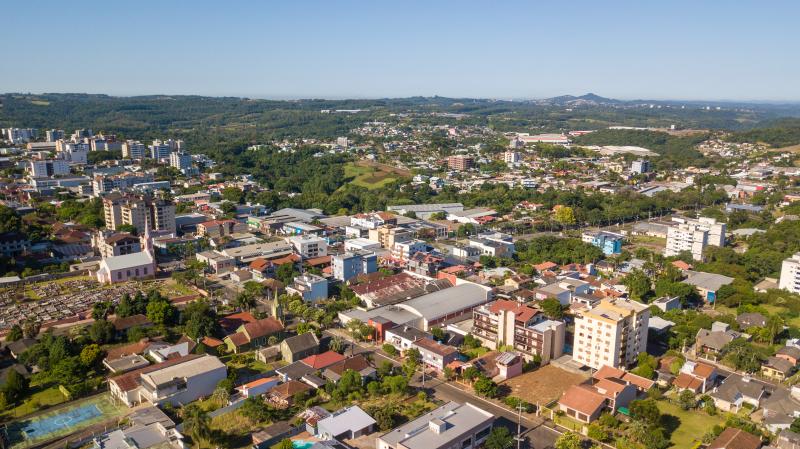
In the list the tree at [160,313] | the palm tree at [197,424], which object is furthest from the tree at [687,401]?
the tree at [160,313]

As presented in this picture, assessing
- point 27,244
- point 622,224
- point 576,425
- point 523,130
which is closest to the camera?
point 576,425

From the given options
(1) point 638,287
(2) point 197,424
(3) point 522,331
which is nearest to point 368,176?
(1) point 638,287

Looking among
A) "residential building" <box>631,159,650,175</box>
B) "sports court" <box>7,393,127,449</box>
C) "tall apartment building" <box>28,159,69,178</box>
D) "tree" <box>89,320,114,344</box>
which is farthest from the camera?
"residential building" <box>631,159,650,175</box>

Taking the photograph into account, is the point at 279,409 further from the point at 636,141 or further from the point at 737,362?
the point at 636,141

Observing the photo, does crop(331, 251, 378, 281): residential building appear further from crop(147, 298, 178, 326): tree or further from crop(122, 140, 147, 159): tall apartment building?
crop(122, 140, 147, 159): tall apartment building

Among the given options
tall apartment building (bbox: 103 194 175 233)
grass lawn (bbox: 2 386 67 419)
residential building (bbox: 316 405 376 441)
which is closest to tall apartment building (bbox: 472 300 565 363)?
residential building (bbox: 316 405 376 441)

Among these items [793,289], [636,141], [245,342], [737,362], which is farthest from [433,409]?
[636,141]

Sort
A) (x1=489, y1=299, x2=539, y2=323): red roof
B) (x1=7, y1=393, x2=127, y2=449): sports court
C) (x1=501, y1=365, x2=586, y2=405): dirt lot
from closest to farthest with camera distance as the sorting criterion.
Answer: (x1=7, y1=393, x2=127, y2=449): sports court → (x1=501, y1=365, x2=586, y2=405): dirt lot → (x1=489, y1=299, x2=539, y2=323): red roof
